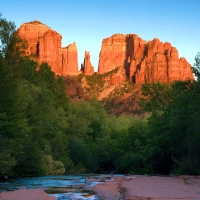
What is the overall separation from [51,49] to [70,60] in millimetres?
12137

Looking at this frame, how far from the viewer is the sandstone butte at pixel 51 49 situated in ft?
605

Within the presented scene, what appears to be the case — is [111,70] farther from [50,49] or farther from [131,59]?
[50,49]

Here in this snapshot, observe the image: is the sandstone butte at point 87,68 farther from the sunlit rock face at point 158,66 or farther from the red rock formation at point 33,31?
the red rock formation at point 33,31

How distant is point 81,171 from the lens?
48.5m

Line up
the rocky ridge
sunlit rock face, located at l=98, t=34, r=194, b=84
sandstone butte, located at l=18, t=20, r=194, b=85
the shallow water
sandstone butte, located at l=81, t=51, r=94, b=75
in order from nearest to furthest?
1. the shallow water
2. the rocky ridge
3. sunlit rock face, located at l=98, t=34, r=194, b=84
4. sandstone butte, located at l=18, t=20, r=194, b=85
5. sandstone butte, located at l=81, t=51, r=94, b=75

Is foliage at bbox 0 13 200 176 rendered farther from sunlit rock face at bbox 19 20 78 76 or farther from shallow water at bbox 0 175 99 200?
sunlit rock face at bbox 19 20 78 76

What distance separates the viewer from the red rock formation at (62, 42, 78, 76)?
189000 mm

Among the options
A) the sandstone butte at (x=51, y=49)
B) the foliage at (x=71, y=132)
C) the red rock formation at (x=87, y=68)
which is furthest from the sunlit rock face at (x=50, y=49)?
the foliage at (x=71, y=132)

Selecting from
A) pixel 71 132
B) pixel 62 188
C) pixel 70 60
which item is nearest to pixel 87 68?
pixel 70 60

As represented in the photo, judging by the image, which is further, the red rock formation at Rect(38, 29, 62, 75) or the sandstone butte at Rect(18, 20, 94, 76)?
the sandstone butte at Rect(18, 20, 94, 76)

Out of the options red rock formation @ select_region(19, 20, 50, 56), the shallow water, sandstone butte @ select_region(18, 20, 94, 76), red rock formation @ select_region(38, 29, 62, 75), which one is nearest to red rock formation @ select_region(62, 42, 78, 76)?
sandstone butte @ select_region(18, 20, 94, 76)

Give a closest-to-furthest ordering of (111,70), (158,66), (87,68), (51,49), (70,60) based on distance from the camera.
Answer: (158,66), (51,49), (70,60), (87,68), (111,70)

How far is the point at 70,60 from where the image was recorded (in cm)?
19188

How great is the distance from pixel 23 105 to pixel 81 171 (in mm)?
20045
